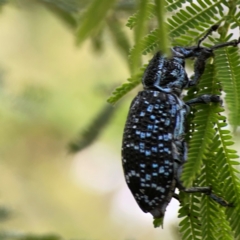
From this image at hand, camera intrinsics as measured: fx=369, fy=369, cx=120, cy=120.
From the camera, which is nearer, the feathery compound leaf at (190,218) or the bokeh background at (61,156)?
the feathery compound leaf at (190,218)

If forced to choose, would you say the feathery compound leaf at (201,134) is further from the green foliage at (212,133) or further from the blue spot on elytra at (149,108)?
the blue spot on elytra at (149,108)

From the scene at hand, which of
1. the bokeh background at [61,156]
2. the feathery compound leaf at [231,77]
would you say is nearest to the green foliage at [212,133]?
the feathery compound leaf at [231,77]

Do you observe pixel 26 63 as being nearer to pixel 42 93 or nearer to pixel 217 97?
pixel 42 93

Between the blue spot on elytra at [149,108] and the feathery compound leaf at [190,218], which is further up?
the blue spot on elytra at [149,108]

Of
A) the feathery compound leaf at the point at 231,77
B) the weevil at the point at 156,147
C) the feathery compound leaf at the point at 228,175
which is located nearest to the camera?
the feathery compound leaf at the point at 231,77

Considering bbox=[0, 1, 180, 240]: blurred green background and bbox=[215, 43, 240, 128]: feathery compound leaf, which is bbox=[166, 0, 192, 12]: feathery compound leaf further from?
bbox=[0, 1, 180, 240]: blurred green background

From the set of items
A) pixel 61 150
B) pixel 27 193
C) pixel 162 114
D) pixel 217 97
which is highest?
pixel 61 150

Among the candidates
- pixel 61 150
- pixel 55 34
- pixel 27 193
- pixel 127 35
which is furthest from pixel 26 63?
pixel 127 35

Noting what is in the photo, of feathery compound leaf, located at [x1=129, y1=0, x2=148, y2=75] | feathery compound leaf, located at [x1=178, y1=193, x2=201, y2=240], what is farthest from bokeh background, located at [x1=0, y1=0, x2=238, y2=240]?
feathery compound leaf, located at [x1=129, y1=0, x2=148, y2=75]
